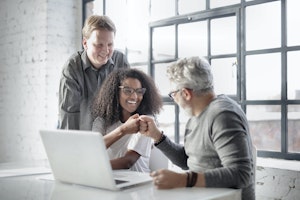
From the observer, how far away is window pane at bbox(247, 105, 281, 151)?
254 centimetres

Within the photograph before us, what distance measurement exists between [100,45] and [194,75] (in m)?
0.90

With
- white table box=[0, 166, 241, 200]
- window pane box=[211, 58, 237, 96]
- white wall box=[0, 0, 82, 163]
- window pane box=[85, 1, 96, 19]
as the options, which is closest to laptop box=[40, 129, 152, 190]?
white table box=[0, 166, 241, 200]

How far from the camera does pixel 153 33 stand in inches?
130

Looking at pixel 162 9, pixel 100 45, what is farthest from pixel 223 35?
pixel 100 45

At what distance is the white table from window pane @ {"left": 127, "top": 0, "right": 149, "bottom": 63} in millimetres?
1988

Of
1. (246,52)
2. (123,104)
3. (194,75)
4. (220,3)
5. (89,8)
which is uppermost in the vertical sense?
(89,8)

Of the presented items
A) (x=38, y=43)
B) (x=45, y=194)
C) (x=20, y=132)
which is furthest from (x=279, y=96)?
(x=20, y=132)

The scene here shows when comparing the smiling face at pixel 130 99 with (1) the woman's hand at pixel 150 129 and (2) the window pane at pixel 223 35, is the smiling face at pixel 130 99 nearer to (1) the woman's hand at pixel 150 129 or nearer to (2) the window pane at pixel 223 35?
(1) the woman's hand at pixel 150 129

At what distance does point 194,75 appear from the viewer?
5.57 feet

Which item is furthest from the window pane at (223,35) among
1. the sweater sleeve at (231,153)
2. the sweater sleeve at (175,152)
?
the sweater sleeve at (231,153)

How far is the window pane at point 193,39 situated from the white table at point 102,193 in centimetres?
163

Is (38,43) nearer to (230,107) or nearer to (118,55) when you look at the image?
(118,55)

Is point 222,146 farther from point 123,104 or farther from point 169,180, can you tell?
point 123,104

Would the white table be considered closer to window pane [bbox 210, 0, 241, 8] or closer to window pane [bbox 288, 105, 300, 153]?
window pane [bbox 288, 105, 300, 153]
